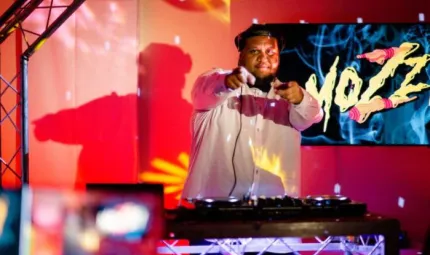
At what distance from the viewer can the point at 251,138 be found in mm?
2564

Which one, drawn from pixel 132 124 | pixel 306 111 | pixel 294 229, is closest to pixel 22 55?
pixel 132 124

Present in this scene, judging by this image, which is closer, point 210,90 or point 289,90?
point 289,90

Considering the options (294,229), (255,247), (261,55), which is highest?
(261,55)

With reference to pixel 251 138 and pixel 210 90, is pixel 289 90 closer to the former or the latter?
pixel 210 90

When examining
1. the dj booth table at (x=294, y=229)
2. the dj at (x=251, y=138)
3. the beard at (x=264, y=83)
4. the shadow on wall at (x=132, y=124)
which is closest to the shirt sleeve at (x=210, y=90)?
the dj at (x=251, y=138)

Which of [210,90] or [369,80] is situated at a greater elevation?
[369,80]

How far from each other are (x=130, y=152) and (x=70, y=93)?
0.55 m

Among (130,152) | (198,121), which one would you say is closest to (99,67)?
(130,152)

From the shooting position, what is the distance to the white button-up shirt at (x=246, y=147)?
2.50 metres

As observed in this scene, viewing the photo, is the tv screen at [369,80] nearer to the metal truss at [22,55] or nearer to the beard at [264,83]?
the beard at [264,83]

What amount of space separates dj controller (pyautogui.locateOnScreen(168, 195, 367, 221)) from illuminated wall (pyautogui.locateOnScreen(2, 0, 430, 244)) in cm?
207

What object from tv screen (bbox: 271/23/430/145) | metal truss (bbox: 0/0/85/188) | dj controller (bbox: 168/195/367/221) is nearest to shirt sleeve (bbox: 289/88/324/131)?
dj controller (bbox: 168/195/367/221)

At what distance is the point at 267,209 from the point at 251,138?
2.79 feet

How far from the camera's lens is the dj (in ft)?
8.16
